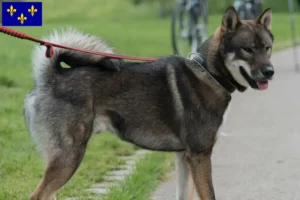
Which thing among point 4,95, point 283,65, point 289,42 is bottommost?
point 289,42

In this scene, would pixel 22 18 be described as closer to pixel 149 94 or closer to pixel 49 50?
pixel 49 50

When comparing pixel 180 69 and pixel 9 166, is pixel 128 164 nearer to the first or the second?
pixel 9 166

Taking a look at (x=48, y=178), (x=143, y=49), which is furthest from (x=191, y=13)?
(x=48, y=178)

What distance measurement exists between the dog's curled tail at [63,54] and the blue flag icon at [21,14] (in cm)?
69

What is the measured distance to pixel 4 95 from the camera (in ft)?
36.0

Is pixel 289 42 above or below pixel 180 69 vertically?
below

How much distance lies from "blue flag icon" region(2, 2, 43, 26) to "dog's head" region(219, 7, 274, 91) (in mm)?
1686

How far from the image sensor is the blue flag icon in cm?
601

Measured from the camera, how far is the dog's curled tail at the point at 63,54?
5.20m

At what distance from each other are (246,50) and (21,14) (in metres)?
2.02

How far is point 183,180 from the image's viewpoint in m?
5.70

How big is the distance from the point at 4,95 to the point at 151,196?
18.2ft

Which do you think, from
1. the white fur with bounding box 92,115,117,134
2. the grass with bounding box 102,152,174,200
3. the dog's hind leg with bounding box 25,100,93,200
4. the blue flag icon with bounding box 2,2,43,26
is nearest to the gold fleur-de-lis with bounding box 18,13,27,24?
the blue flag icon with bounding box 2,2,43,26

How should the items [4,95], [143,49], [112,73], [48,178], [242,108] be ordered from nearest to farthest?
Answer: [48,178]
[112,73]
[242,108]
[4,95]
[143,49]
